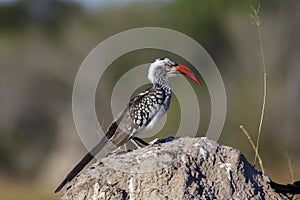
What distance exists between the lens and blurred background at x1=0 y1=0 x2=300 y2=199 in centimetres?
2155

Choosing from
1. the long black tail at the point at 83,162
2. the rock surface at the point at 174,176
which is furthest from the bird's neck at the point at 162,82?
the rock surface at the point at 174,176

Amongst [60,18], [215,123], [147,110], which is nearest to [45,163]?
[60,18]

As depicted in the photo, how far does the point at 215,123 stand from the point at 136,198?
3857 mm

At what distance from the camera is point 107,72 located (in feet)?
76.2

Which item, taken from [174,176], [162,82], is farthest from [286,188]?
[162,82]

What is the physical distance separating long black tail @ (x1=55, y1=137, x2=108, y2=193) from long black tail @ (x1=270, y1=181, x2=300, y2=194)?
1384 millimetres

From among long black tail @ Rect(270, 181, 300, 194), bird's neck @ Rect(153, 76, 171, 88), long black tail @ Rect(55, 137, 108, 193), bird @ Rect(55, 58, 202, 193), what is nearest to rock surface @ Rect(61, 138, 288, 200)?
long black tail @ Rect(270, 181, 300, 194)

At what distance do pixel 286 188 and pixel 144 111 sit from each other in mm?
1536

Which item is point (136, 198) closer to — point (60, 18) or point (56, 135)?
point (56, 135)

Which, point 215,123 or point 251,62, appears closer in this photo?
point 215,123

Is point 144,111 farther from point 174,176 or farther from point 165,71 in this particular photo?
point 174,176

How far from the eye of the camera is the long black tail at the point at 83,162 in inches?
261

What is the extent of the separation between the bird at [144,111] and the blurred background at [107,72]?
999cm

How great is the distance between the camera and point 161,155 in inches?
234
